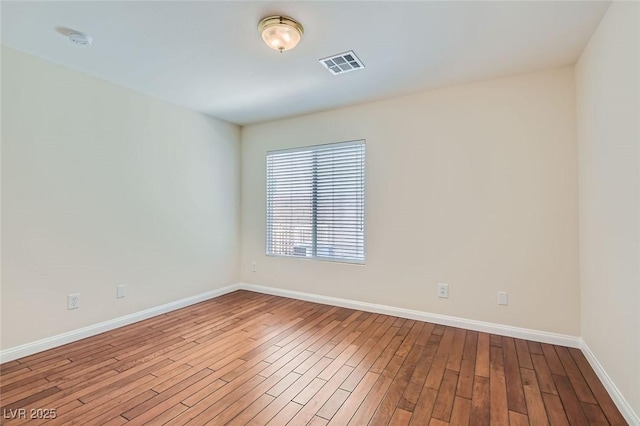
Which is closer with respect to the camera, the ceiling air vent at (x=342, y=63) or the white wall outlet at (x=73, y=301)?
the ceiling air vent at (x=342, y=63)

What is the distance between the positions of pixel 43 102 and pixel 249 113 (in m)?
2.08

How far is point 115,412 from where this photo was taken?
1.75m

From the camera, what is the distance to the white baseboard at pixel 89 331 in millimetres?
2389

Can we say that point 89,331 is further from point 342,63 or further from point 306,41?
point 342,63

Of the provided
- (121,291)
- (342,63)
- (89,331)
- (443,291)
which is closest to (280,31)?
(342,63)

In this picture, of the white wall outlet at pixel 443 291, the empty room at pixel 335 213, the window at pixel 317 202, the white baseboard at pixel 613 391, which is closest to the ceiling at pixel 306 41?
the empty room at pixel 335 213

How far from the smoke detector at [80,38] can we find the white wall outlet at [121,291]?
2.26 metres

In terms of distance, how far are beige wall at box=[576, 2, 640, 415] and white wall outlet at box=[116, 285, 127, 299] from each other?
4099 mm

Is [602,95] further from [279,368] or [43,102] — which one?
[43,102]

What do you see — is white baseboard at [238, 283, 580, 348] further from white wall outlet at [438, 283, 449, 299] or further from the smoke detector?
the smoke detector

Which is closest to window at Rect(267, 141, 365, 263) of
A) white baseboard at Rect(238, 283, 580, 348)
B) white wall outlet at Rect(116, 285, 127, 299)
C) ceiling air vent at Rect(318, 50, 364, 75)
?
white baseboard at Rect(238, 283, 580, 348)

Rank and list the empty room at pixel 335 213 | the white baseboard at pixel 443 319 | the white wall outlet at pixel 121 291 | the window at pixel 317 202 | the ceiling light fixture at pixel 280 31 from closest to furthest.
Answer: the empty room at pixel 335 213
the ceiling light fixture at pixel 280 31
the white baseboard at pixel 443 319
the white wall outlet at pixel 121 291
the window at pixel 317 202

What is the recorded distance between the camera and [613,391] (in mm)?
1860

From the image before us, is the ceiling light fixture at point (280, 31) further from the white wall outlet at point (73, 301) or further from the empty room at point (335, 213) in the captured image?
the white wall outlet at point (73, 301)
